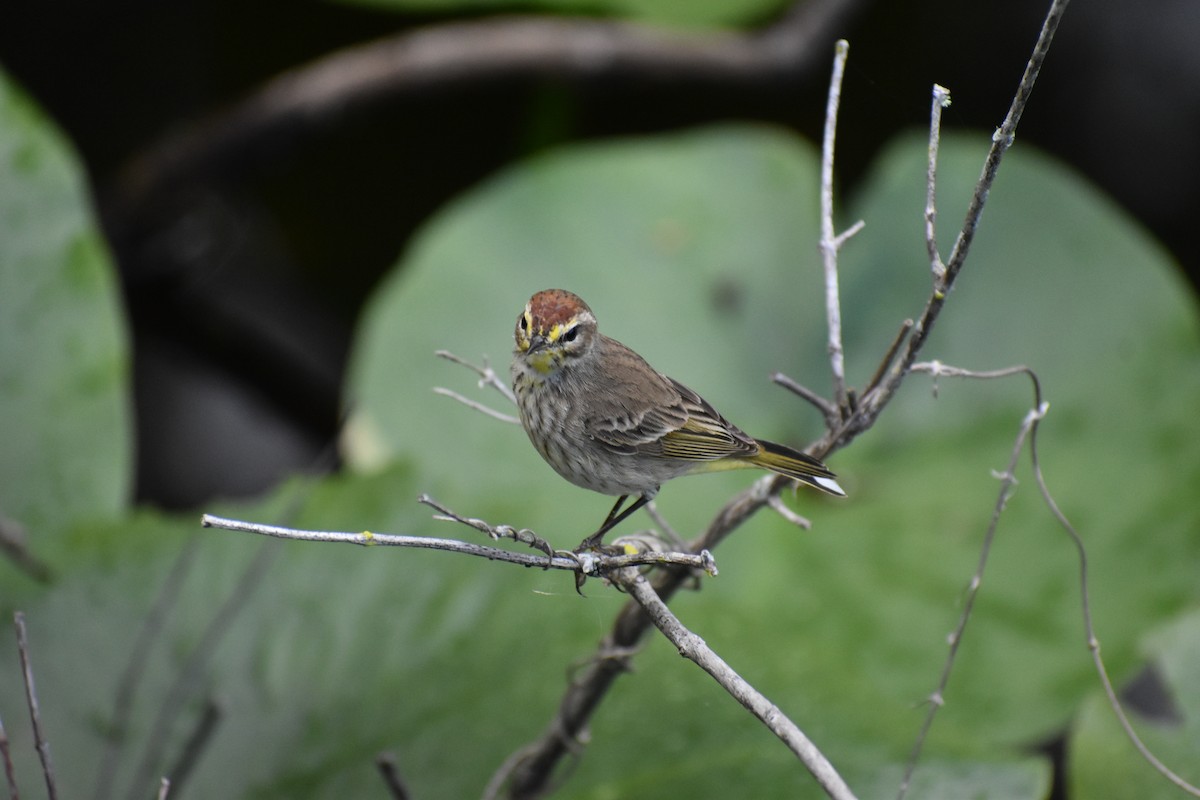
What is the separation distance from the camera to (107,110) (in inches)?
189

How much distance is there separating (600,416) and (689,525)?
1.31 meters

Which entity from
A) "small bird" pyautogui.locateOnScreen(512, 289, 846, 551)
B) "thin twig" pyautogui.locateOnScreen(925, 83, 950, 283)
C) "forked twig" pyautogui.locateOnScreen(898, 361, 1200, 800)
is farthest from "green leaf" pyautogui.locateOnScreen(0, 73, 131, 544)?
"thin twig" pyautogui.locateOnScreen(925, 83, 950, 283)

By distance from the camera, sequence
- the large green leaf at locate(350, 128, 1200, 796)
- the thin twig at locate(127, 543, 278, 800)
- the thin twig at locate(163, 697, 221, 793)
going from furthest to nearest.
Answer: the large green leaf at locate(350, 128, 1200, 796) → the thin twig at locate(127, 543, 278, 800) → the thin twig at locate(163, 697, 221, 793)

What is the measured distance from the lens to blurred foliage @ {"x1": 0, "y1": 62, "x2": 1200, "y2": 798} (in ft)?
6.98

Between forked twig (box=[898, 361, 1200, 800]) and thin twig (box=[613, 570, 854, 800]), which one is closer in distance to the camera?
thin twig (box=[613, 570, 854, 800])

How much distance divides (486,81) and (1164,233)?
2.91 metres

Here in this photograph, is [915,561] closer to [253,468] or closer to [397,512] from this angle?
[397,512]

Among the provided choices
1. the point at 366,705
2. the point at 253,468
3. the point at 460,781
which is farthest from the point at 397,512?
the point at 253,468

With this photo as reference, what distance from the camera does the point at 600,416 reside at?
163cm

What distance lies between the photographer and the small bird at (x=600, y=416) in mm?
1533

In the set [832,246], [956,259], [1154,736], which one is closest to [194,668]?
[832,246]

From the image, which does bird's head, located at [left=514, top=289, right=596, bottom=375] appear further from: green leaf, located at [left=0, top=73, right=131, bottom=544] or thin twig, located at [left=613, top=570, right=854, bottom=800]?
green leaf, located at [left=0, top=73, right=131, bottom=544]

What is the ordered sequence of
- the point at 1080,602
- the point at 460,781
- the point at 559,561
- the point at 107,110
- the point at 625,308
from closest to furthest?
the point at 559,561
the point at 460,781
the point at 1080,602
the point at 625,308
the point at 107,110

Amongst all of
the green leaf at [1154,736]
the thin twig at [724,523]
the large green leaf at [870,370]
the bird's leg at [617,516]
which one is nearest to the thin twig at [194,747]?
the thin twig at [724,523]
